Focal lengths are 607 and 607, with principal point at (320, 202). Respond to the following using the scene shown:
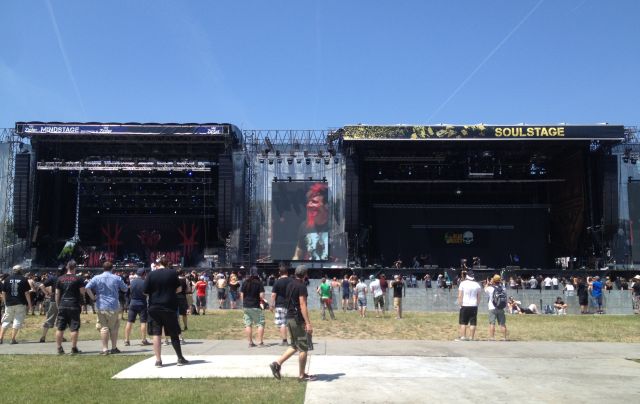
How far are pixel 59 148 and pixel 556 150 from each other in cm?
2903

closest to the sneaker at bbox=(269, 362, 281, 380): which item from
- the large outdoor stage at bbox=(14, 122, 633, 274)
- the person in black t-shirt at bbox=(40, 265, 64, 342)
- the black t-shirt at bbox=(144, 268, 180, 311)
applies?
the black t-shirt at bbox=(144, 268, 180, 311)

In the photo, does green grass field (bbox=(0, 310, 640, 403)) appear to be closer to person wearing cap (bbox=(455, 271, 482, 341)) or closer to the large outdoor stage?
person wearing cap (bbox=(455, 271, 482, 341))

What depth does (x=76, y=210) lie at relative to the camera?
1492 inches

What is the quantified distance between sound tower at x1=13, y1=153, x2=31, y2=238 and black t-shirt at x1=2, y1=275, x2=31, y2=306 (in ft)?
78.7

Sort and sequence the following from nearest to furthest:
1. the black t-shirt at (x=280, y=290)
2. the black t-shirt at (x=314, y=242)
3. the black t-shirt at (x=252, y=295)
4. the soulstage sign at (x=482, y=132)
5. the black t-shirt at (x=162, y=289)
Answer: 1. the black t-shirt at (x=162, y=289)
2. the black t-shirt at (x=280, y=290)
3. the black t-shirt at (x=252, y=295)
4. the soulstage sign at (x=482, y=132)
5. the black t-shirt at (x=314, y=242)

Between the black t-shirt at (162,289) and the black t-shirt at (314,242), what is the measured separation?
25597 mm

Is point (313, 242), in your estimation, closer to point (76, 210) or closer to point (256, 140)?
point (256, 140)

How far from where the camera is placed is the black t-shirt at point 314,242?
34062 millimetres

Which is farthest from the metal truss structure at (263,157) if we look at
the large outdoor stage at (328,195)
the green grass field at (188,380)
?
the green grass field at (188,380)

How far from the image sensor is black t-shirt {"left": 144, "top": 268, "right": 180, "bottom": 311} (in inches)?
→ 332

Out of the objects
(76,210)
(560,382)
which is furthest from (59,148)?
(560,382)

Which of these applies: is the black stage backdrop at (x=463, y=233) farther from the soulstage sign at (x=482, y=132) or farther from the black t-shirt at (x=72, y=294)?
the black t-shirt at (x=72, y=294)

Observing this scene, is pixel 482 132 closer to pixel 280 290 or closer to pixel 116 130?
pixel 116 130

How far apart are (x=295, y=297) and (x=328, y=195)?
2735cm
